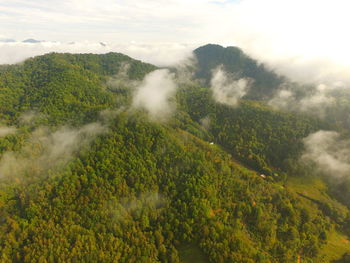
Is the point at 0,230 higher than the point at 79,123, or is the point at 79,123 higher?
the point at 79,123

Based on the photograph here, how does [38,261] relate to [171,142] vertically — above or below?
below

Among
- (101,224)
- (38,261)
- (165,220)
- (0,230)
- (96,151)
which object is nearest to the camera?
(38,261)

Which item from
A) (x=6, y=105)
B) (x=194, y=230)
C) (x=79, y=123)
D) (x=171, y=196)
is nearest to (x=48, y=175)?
(x=79, y=123)

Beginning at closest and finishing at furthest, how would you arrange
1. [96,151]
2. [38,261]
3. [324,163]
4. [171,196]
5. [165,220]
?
[38,261], [165,220], [171,196], [96,151], [324,163]

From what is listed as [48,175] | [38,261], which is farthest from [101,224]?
[48,175]

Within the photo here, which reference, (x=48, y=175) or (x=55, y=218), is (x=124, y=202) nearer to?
(x=55, y=218)

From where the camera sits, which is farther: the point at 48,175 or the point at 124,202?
the point at 48,175

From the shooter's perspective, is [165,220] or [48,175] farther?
[48,175]

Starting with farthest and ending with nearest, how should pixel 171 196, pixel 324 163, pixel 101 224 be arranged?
pixel 324 163 < pixel 171 196 < pixel 101 224

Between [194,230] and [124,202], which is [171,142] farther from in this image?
[194,230]
